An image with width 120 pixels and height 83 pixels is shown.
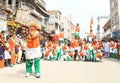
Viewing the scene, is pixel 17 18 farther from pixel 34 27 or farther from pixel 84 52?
pixel 34 27

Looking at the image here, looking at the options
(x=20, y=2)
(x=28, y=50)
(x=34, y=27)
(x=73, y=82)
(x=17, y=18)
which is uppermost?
(x=20, y=2)

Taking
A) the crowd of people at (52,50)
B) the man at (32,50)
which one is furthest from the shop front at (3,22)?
the man at (32,50)

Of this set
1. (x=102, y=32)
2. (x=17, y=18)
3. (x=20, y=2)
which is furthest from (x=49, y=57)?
(x=102, y=32)

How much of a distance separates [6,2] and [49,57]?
12.6 metres

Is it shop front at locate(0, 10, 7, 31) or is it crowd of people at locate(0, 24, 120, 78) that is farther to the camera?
shop front at locate(0, 10, 7, 31)

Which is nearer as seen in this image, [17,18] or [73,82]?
[73,82]

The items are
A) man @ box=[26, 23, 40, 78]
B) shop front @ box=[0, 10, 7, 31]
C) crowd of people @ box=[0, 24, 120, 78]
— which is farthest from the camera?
shop front @ box=[0, 10, 7, 31]

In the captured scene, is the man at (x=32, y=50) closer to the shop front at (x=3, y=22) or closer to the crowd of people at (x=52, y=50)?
the crowd of people at (x=52, y=50)

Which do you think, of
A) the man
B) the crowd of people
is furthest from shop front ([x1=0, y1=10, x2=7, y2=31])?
the man

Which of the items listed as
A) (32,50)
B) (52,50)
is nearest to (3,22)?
(52,50)

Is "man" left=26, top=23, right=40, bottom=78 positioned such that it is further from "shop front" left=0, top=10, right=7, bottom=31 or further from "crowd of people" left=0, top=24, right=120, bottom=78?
"shop front" left=0, top=10, right=7, bottom=31

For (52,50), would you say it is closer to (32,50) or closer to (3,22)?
(3,22)

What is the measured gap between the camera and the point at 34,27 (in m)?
11.3

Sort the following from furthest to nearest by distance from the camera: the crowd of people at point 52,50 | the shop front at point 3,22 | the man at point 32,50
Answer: the shop front at point 3,22 → the crowd of people at point 52,50 → the man at point 32,50
